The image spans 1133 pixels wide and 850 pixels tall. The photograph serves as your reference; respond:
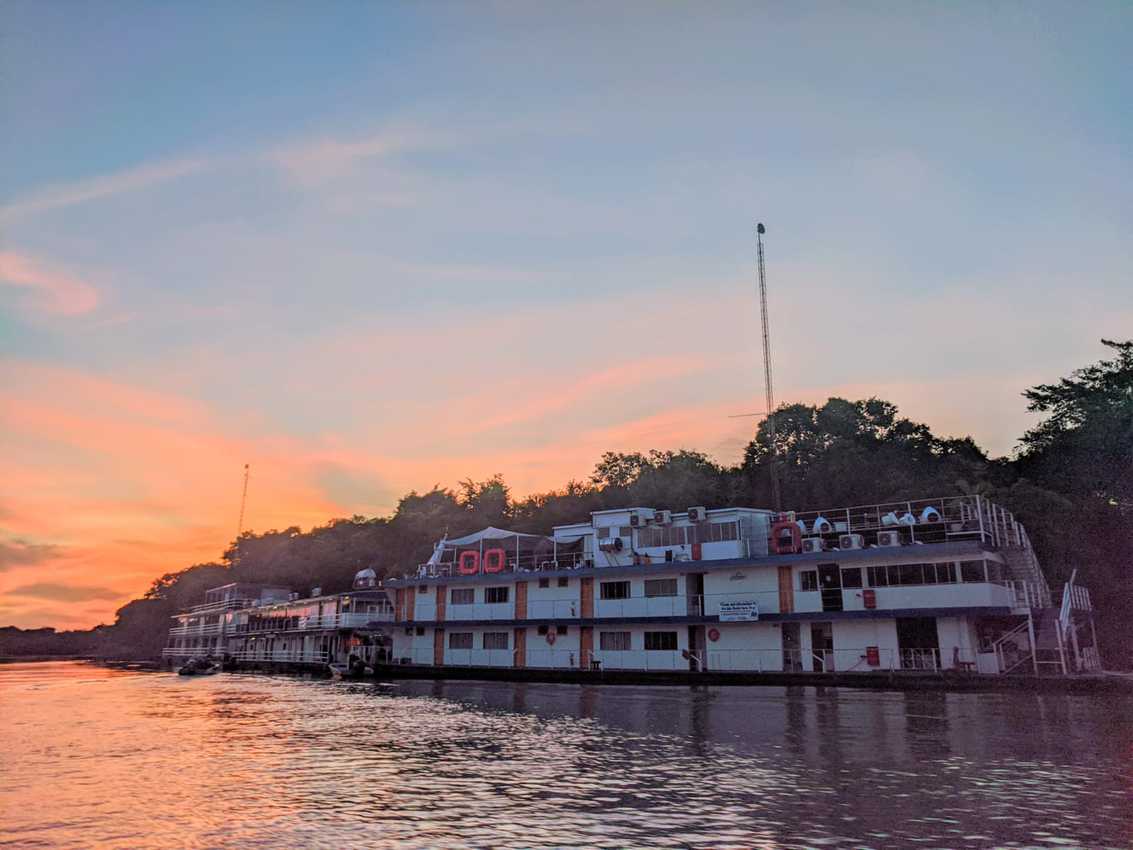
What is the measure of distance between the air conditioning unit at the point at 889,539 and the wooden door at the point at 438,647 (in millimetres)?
34903

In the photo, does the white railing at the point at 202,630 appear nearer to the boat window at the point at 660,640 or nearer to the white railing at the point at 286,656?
the white railing at the point at 286,656

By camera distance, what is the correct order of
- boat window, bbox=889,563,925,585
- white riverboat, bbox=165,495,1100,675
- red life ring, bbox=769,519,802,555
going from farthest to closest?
red life ring, bbox=769,519,802,555, boat window, bbox=889,563,925,585, white riverboat, bbox=165,495,1100,675

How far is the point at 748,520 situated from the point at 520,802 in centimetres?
3924

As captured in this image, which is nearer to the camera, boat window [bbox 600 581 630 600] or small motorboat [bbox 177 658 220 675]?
boat window [bbox 600 581 630 600]

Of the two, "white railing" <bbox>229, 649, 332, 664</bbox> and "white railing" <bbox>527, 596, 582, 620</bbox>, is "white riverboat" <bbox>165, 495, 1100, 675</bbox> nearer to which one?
"white railing" <bbox>527, 596, 582, 620</bbox>

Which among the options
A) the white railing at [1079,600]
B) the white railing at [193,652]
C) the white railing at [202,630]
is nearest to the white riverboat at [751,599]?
the white railing at [1079,600]

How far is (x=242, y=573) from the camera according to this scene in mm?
148375

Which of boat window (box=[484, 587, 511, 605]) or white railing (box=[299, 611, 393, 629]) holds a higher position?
boat window (box=[484, 587, 511, 605])

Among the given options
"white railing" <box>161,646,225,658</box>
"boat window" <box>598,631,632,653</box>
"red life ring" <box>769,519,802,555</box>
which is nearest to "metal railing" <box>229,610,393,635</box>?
"white railing" <box>161,646,225,658</box>

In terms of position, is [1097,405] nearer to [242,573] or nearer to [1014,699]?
[1014,699]

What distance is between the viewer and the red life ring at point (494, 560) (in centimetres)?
6053

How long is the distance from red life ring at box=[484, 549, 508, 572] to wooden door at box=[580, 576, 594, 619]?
7.82 metres

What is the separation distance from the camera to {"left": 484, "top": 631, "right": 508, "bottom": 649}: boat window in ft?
197

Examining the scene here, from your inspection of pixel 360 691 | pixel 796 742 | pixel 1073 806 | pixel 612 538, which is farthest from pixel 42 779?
pixel 612 538
